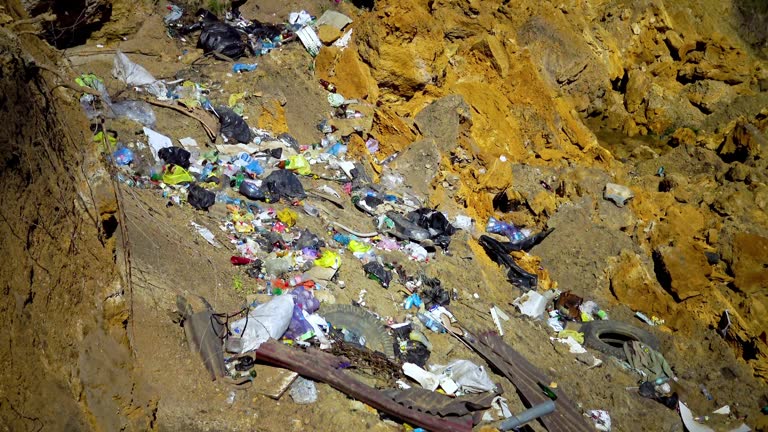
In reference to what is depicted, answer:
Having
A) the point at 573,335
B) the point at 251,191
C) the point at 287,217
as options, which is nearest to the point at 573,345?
the point at 573,335

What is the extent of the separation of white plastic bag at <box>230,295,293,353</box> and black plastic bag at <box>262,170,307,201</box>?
5.96 ft

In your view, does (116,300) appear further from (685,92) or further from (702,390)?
(685,92)

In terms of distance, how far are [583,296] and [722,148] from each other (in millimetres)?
5373

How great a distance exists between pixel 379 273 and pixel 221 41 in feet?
14.0

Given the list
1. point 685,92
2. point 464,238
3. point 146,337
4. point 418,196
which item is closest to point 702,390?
point 464,238

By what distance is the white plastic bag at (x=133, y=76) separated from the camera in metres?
6.27

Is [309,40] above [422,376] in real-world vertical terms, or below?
above

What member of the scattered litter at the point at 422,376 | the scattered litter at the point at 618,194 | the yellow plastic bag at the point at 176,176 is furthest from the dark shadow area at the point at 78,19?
the scattered litter at the point at 618,194

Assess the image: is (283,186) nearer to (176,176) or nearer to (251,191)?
(251,191)

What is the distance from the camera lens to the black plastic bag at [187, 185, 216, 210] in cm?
505

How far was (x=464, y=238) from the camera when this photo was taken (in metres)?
6.54

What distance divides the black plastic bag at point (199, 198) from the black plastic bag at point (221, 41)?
305 cm

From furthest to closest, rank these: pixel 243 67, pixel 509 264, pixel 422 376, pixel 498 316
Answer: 1. pixel 243 67
2. pixel 509 264
3. pixel 498 316
4. pixel 422 376

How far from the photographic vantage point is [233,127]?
6.33 metres
